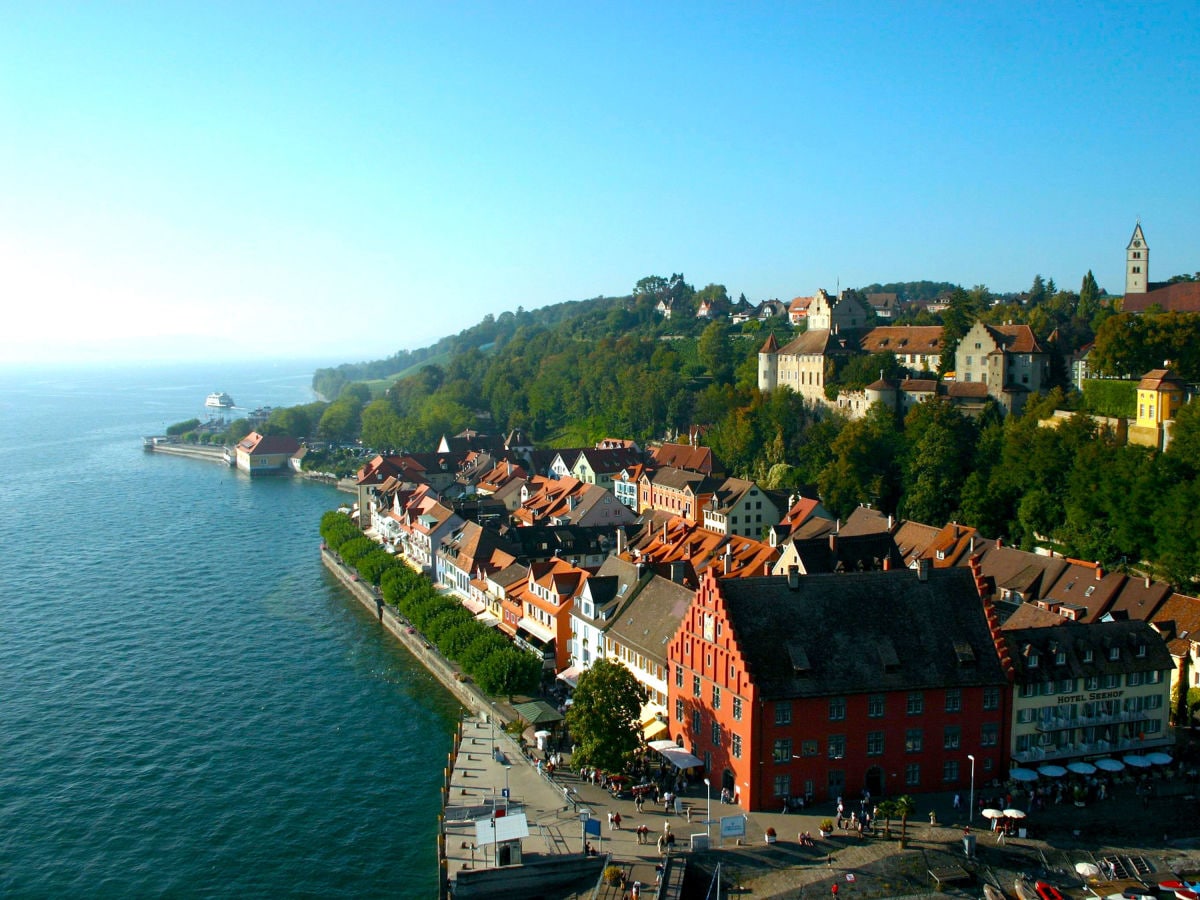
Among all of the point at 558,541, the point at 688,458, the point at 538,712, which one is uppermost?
the point at 688,458

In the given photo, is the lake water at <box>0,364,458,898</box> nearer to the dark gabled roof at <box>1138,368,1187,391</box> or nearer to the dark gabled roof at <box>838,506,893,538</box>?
the dark gabled roof at <box>838,506,893,538</box>

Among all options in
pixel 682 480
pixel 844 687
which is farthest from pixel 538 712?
pixel 682 480

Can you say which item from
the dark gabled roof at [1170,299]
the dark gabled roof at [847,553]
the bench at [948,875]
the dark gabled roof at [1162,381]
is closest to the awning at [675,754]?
the bench at [948,875]

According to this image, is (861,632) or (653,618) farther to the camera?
(653,618)

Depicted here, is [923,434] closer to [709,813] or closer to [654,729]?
[654,729]

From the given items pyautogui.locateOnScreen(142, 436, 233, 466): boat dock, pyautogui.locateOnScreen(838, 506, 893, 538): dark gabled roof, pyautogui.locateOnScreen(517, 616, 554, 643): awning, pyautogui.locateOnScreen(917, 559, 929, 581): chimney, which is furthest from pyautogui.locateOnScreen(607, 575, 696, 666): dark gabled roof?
pyautogui.locateOnScreen(142, 436, 233, 466): boat dock

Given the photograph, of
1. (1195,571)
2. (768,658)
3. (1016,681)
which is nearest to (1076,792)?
(1016,681)
